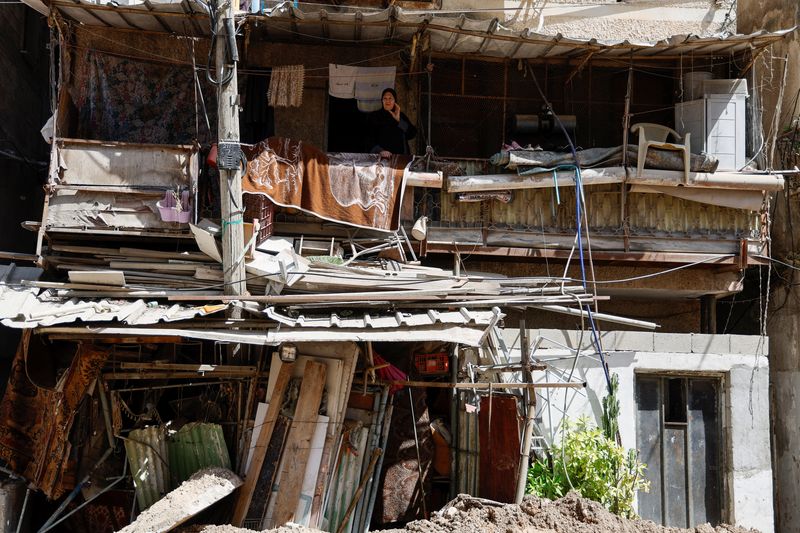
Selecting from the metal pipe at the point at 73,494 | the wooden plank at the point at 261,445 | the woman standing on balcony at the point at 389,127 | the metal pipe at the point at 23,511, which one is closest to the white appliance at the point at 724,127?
the woman standing on balcony at the point at 389,127

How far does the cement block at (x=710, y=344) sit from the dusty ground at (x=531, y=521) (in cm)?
331

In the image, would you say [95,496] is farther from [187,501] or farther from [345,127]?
[345,127]

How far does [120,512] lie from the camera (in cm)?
1037

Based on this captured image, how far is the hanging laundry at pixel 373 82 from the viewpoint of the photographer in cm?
1219

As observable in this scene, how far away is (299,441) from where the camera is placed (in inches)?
382

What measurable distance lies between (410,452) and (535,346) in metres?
2.07

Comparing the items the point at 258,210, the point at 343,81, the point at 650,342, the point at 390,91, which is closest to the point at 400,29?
the point at 390,91

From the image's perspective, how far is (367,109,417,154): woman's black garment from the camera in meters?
12.1

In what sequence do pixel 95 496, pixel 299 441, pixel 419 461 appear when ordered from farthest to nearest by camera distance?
pixel 419 461, pixel 95 496, pixel 299 441

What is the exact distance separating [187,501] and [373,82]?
250 inches

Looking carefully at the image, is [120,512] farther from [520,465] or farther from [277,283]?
[520,465]

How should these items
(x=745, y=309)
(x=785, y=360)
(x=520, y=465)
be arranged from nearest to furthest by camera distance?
(x=520, y=465) < (x=785, y=360) < (x=745, y=309)

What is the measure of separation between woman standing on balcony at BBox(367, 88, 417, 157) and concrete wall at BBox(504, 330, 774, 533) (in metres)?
3.10

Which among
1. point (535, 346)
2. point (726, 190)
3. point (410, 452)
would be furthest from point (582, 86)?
point (410, 452)
